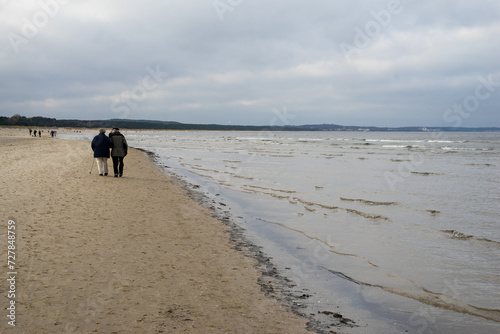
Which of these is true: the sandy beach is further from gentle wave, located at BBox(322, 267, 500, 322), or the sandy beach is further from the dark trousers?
the dark trousers

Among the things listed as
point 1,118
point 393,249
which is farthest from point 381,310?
point 1,118

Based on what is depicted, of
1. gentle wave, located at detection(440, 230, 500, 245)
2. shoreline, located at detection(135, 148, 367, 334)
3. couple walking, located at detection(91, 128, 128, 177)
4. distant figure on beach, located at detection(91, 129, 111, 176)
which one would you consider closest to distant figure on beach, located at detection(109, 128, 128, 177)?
couple walking, located at detection(91, 128, 128, 177)

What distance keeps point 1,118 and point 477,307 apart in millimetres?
195366

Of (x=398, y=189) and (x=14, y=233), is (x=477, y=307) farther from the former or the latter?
(x=398, y=189)

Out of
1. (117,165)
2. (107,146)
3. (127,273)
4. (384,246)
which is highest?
(107,146)

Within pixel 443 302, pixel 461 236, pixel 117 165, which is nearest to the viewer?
pixel 443 302

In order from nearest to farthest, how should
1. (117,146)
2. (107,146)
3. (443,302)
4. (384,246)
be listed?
(443,302) < (384,246) < (107,146) < (117,146)

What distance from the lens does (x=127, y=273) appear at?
5559mm

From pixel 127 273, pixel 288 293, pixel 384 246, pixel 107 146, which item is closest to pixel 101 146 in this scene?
pixel 107 146

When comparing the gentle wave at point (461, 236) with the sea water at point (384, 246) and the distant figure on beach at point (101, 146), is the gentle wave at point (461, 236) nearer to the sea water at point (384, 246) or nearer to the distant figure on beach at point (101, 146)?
the sea water at point (384, 246)

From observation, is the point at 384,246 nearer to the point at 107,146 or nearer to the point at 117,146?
the point at 117,146

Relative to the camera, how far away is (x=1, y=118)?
16275 centimetres

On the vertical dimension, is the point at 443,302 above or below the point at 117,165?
below

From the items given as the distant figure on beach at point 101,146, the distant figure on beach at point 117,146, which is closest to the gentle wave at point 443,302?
the distant figure on beach at point 117,146
